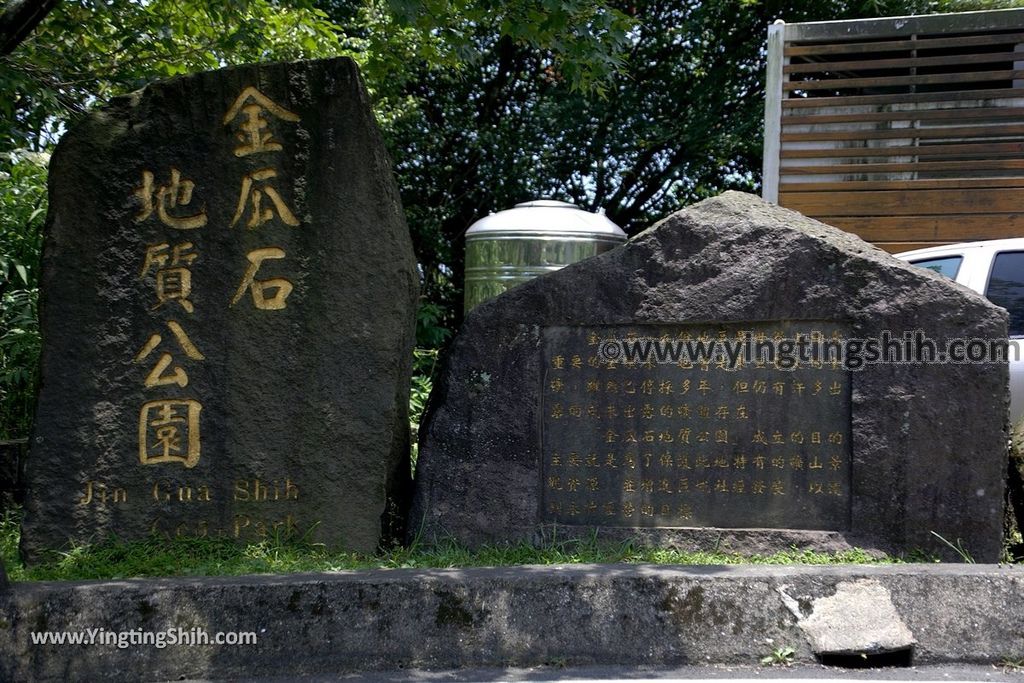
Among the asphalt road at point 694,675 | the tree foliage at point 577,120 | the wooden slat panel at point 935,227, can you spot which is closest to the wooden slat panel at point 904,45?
the wooden slat panel at point 935,227

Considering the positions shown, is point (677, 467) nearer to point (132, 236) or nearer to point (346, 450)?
point (346, 450)

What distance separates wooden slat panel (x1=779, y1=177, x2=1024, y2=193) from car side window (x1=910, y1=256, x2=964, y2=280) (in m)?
2.50

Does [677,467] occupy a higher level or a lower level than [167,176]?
lower

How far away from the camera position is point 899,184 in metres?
9.40

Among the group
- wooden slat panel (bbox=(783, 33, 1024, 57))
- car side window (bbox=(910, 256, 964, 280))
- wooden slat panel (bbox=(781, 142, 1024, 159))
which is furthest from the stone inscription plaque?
wooden slat panel (bbox=(783, 33, 1024, 57))

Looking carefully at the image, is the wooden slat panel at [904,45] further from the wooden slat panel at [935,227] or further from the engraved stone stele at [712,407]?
the engraved stone stele at [712,407]

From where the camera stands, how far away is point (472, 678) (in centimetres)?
400

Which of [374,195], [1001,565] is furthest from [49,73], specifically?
[1001,565]

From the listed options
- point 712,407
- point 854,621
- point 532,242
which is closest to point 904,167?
point 532,242

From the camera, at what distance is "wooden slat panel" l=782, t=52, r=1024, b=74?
918cm

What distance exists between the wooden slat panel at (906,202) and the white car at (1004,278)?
8.03 ft

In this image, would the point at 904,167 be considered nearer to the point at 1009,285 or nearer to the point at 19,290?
the point at 1009,285

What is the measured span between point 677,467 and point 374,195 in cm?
202

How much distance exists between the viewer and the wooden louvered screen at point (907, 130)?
9.11 meters
